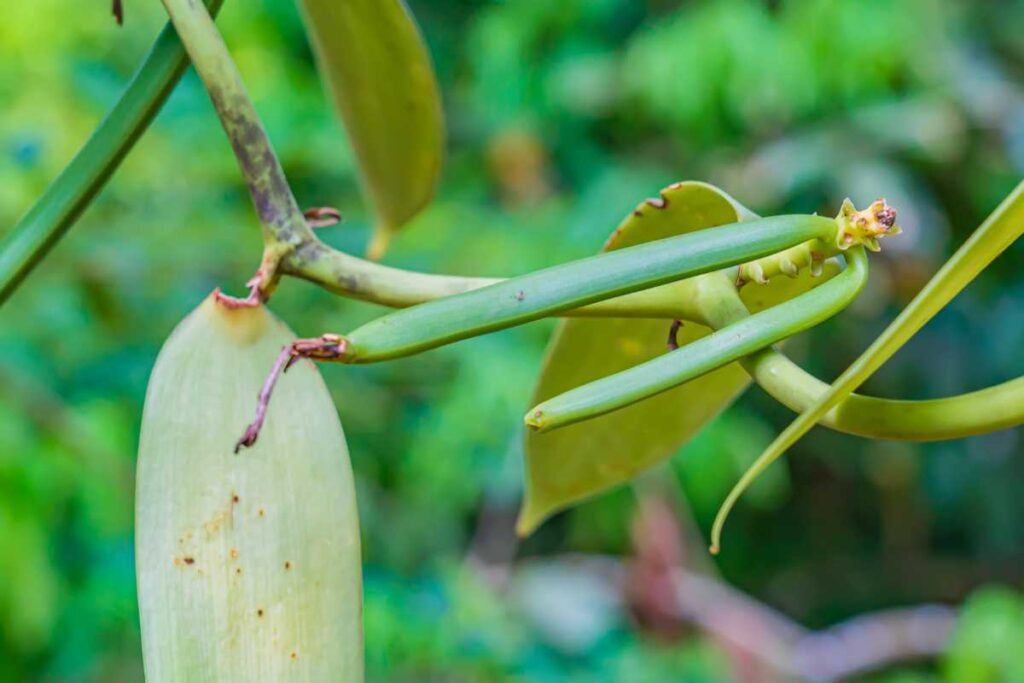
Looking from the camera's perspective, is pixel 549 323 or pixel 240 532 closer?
pixel 240 532

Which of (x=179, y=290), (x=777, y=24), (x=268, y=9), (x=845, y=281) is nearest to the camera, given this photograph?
(x=845, y=281)

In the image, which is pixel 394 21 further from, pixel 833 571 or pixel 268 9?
pixel 833 571

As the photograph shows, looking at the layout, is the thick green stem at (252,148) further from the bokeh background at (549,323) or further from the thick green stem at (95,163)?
the bokeh background at (549,323)

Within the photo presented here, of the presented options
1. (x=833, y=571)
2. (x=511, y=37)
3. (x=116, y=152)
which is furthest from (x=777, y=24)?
(x=116, y=152)

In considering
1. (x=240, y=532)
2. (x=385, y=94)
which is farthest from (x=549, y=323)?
(x=240, y=532)

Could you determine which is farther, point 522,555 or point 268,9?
point 522,555

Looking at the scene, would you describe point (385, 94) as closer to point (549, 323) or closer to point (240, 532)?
point (240, 532)
